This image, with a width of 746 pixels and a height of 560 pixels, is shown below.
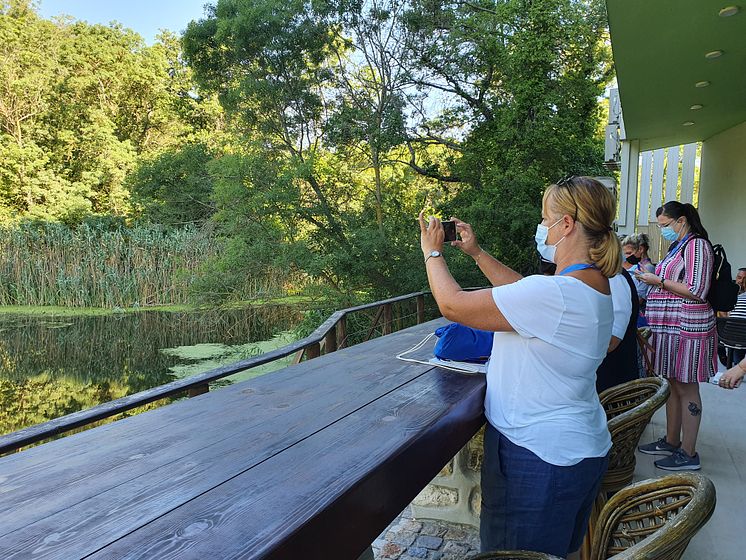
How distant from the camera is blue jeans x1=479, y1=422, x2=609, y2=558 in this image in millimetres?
1217

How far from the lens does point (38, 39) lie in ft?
56.1

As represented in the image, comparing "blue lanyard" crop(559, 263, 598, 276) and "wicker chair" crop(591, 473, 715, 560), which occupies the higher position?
"blue lanyard" crop(559, 263, 598, 276)

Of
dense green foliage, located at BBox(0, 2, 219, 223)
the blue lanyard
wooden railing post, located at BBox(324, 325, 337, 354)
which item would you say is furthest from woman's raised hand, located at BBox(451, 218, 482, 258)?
dense green foliage, located at BBox(0, 2, 219, 223)

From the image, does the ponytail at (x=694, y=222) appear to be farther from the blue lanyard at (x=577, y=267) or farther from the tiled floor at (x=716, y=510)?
the blue lanyard at (x=577, y=267)

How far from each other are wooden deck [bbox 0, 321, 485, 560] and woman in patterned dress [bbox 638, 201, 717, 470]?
4.91 feet

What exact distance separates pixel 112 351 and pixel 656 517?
10.8 metres

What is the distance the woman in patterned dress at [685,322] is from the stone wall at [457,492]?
94 cm

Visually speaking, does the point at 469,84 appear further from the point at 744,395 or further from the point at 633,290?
the point at 633,290

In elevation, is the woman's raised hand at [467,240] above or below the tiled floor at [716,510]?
above

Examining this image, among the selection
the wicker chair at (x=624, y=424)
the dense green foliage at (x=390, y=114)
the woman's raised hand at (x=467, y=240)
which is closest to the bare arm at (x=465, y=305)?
the woman's raised hand at (x=467, y=240)

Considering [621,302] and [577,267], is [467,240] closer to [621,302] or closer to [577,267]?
[577,267]

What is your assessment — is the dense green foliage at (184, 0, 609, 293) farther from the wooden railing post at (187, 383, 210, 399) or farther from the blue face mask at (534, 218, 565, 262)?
the wooden railing post at (187, 383, 210, 399)

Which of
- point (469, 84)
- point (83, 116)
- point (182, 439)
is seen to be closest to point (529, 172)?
point (469, 84)

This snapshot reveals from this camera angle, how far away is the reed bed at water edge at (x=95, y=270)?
39.4ft
